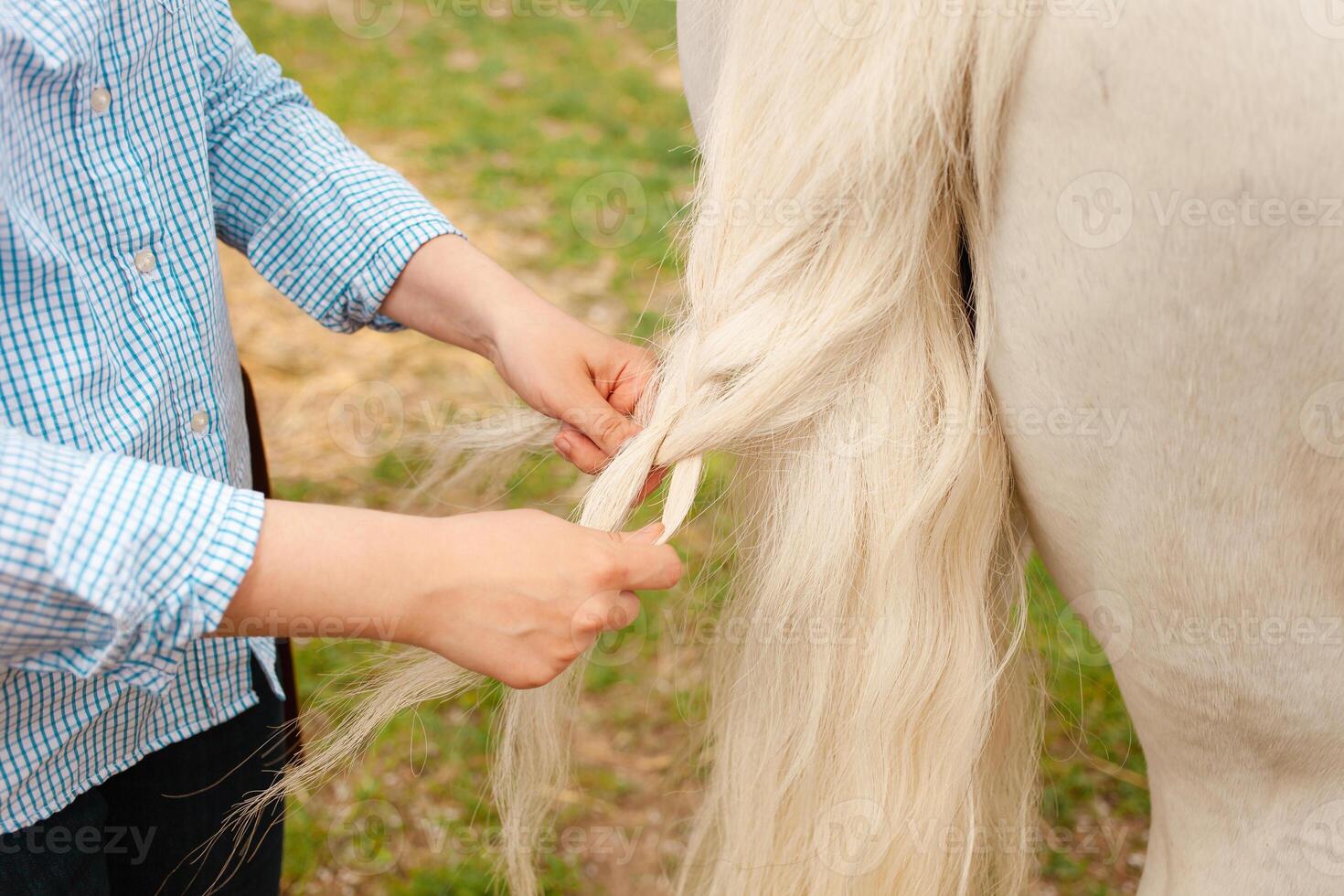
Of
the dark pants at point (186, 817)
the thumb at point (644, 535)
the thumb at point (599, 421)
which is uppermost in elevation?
the thumb at point (599, 421)

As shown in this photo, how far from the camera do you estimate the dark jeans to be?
34.5 inches

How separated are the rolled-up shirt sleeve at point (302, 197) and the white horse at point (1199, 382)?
1.06 feet

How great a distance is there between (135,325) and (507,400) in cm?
141

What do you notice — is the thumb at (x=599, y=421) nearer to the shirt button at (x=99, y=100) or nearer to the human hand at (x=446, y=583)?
the human hand at (x=446, y=583)

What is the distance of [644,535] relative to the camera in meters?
0.71

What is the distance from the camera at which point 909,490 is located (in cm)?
69

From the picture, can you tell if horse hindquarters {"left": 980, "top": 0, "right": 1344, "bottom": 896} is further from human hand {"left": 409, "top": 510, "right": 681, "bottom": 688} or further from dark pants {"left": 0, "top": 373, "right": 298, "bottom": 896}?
dark pants {"left": 0, "top": 373, "right": 298, "bottom": 896}

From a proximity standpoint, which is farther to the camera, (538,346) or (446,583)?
(538,346)

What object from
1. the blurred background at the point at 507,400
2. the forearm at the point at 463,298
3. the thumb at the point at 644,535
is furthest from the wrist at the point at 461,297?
the thumb at the point at 644,535

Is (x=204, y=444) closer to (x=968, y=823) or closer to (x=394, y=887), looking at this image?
(x=968, y=823)

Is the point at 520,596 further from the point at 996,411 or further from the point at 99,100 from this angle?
the point at 99,100

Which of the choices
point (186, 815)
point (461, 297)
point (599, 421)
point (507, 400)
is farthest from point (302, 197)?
point (507, 400)

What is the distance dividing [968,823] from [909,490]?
277 mm

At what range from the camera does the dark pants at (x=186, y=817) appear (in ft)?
2.66
